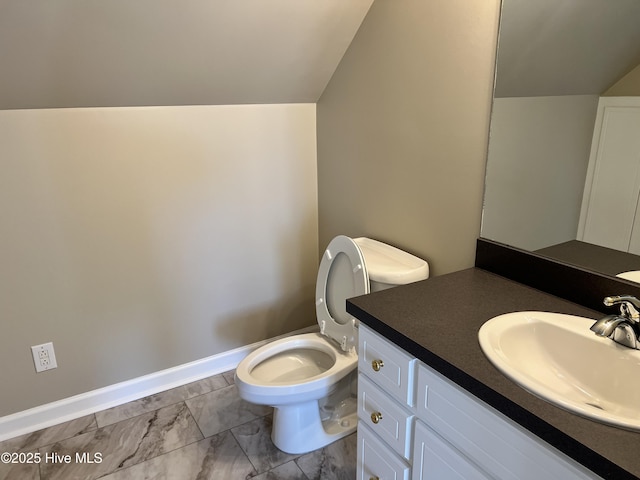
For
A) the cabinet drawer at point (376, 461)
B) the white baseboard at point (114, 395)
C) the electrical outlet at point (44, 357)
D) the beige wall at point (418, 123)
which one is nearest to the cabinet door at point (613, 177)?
the beige wall at point (418, 123)

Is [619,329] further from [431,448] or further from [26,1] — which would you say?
[26,1]

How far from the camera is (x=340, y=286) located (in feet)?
6.63

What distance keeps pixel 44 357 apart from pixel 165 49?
1442 mm

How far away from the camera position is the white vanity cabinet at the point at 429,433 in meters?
0.93

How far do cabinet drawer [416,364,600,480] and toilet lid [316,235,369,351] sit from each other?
0.70 meters

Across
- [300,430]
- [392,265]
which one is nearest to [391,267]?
[392,265]

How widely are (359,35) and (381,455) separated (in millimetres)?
1652

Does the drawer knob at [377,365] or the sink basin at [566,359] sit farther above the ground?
the sink basin at [566,359]

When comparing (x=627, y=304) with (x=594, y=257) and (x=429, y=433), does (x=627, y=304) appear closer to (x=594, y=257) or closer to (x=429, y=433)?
(x=594, y=257)

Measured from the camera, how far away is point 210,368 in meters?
2.56

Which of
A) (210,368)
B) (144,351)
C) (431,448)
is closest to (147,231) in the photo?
(144,351)

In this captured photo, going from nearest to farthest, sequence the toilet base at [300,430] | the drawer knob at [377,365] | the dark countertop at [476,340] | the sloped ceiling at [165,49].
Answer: the dark countertop at [476,340] → the drawer knob at [377,365] → the sloped ceiling at [165,49] → the toilet base at [300,430]

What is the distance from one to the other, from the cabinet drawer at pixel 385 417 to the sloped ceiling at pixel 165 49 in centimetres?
138

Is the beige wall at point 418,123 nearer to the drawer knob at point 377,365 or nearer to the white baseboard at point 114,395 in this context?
the drawer knob at point 377,365
